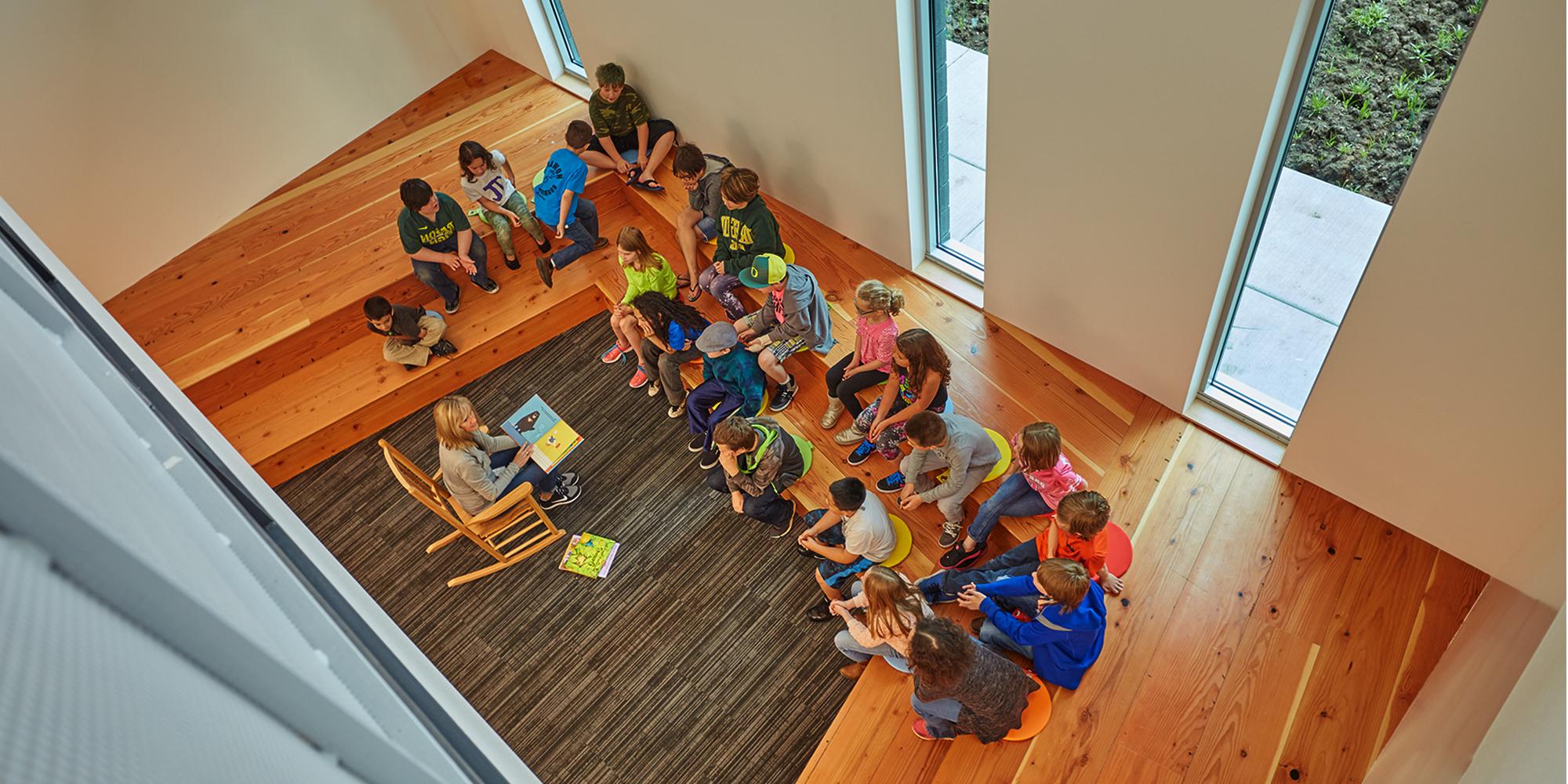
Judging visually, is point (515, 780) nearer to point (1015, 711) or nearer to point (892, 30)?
point (1015, 711)

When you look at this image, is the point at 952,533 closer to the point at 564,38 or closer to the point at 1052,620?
the point at 1052,620

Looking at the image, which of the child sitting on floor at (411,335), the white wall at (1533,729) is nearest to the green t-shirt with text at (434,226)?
the child sitting on floor at (411,335)

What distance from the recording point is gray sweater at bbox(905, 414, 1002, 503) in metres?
4.04

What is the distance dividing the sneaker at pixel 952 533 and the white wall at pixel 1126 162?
112 cm

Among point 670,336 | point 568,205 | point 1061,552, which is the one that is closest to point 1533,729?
point 1061,552

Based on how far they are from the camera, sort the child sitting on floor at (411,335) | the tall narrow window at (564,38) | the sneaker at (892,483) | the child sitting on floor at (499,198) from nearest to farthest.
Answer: the sneaker at (892,483) → the child sitting on floor at (411,335) → the child sitting on floor at (499,198) → the tall narrow window at (564,38)

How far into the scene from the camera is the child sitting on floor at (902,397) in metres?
4.11

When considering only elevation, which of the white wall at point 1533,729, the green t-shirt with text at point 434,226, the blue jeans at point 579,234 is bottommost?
the blue jeans at point 579,234

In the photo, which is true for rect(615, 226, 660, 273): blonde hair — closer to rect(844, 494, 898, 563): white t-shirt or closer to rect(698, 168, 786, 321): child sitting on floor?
rect(698, 168, 786, 321): child sitting on floor

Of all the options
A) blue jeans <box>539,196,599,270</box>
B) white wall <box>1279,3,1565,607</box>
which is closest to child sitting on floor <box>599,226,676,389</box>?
blue jeans <box>539,196,599,270</box>

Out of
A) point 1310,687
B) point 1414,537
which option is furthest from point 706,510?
point 1414,537

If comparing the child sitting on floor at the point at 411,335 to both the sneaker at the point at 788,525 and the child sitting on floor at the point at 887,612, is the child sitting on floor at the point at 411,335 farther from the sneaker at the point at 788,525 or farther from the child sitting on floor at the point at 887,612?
the child sitting on floor at the point at 887,612

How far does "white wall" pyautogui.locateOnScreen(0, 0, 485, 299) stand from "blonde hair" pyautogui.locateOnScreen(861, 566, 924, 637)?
17.3 ft

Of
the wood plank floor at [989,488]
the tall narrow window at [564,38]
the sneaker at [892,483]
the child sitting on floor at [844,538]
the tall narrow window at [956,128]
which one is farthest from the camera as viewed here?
the tall narrow window at [564,38]
